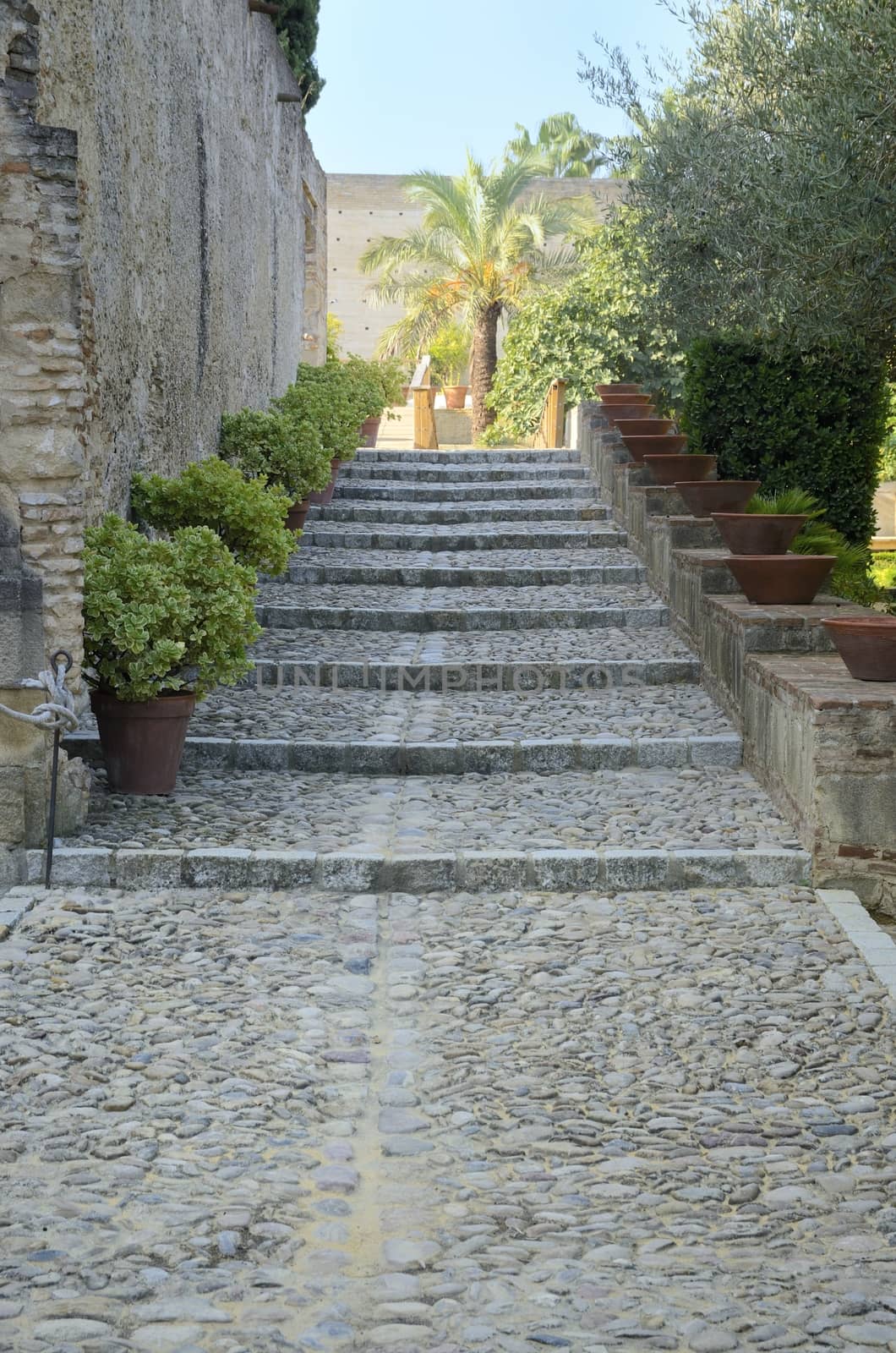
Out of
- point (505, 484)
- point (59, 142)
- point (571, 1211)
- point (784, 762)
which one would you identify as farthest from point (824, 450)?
point (571, 1211)

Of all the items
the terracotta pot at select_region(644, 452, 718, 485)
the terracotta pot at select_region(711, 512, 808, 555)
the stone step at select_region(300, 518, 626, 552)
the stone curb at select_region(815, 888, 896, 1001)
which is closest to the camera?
the stone curb at select_region(815, 888, 896, 1001)

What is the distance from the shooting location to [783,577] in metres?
7.02

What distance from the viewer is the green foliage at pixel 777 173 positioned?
23.3 ft

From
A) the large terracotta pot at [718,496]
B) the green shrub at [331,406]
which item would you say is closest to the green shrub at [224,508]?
the large terracotta pot at [718,496]

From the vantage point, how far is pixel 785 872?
5277 mm

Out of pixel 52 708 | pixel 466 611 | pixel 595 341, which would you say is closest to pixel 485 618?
pixel 466 611

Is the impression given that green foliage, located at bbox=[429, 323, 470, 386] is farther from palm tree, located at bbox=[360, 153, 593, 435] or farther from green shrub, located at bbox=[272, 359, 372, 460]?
green shrub, located at bbox=[272, 359, 372, 460]

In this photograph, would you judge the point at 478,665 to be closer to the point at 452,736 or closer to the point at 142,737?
the point at 452,736

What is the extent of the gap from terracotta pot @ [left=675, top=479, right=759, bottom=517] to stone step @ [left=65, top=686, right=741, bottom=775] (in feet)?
6.90

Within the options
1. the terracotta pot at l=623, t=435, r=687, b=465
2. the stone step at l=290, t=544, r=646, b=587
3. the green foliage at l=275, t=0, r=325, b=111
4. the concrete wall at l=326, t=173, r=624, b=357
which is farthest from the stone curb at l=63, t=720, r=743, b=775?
the concrete wall at l=326, t=173, r=624, b=357

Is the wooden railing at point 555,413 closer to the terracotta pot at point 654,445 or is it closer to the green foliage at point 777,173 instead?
the terracotta pot at point 654,445

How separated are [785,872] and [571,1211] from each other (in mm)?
2422

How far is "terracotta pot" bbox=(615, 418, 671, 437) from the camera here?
1289cm

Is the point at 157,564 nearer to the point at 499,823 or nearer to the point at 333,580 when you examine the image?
the point at 499,823
